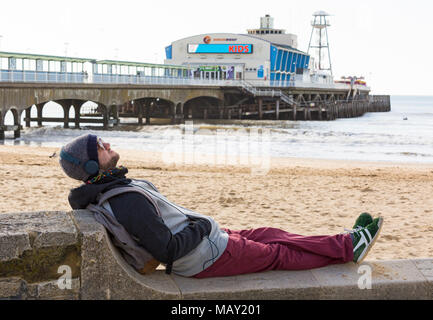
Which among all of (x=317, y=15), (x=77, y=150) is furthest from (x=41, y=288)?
(x=317, y=15)

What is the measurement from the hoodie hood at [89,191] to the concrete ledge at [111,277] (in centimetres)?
7

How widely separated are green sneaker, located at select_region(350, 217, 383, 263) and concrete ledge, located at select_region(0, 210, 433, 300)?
0.08 metres

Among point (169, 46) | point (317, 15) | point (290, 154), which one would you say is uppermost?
point (317, 15)

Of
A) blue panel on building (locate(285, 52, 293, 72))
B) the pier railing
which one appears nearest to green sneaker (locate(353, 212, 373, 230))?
the pier railing

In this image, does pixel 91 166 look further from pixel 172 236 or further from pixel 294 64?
pixel 294 64

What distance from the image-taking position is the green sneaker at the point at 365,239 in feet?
11.6

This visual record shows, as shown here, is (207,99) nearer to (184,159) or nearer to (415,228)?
(184,159)

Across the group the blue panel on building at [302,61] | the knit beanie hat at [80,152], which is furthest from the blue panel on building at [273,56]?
the knit beanie hat at [80,152]

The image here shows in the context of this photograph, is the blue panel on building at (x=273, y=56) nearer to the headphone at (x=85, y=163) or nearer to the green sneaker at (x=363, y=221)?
the green sneaker at (x=363, y=221)

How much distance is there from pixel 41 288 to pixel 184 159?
48.9 feet

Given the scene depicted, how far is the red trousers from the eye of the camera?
341 cm

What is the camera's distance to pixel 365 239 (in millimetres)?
3533

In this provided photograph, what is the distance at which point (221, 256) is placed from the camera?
3395mm

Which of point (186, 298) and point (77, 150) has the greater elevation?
point (77, 150)
